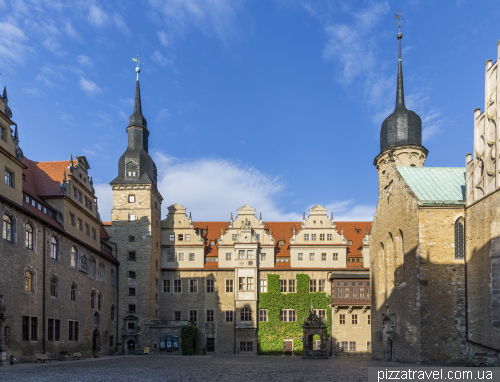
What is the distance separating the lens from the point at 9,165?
27.3m

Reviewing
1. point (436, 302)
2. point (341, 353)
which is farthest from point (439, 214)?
point (341, 353)

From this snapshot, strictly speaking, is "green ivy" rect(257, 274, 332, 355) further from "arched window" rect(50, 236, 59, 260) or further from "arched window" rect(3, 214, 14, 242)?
"arched window" rect(3, 214, 14, 242)

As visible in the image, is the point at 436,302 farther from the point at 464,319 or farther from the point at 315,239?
the point at 315,239

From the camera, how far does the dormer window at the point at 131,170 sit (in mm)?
47750

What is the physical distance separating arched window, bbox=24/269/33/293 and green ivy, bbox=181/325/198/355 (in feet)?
56.8

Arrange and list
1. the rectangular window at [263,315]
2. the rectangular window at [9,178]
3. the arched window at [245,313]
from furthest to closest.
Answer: the rectangular window at [263,315], the arched window at [245,313], the rectangular window at [9,178]

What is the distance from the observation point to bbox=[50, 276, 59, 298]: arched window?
31.1 m

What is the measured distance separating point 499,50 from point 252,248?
2822cm

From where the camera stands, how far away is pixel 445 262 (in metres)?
25.4

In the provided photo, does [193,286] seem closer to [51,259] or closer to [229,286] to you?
[229,286]

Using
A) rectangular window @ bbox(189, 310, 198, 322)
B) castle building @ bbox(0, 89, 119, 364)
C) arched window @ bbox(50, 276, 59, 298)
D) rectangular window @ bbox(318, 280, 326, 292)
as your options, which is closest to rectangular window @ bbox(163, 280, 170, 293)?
rectangular window @ bbox(189, 310, 198, 322)

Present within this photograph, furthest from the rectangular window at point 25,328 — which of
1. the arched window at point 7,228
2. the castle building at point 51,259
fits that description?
the arched window at point 7,228
